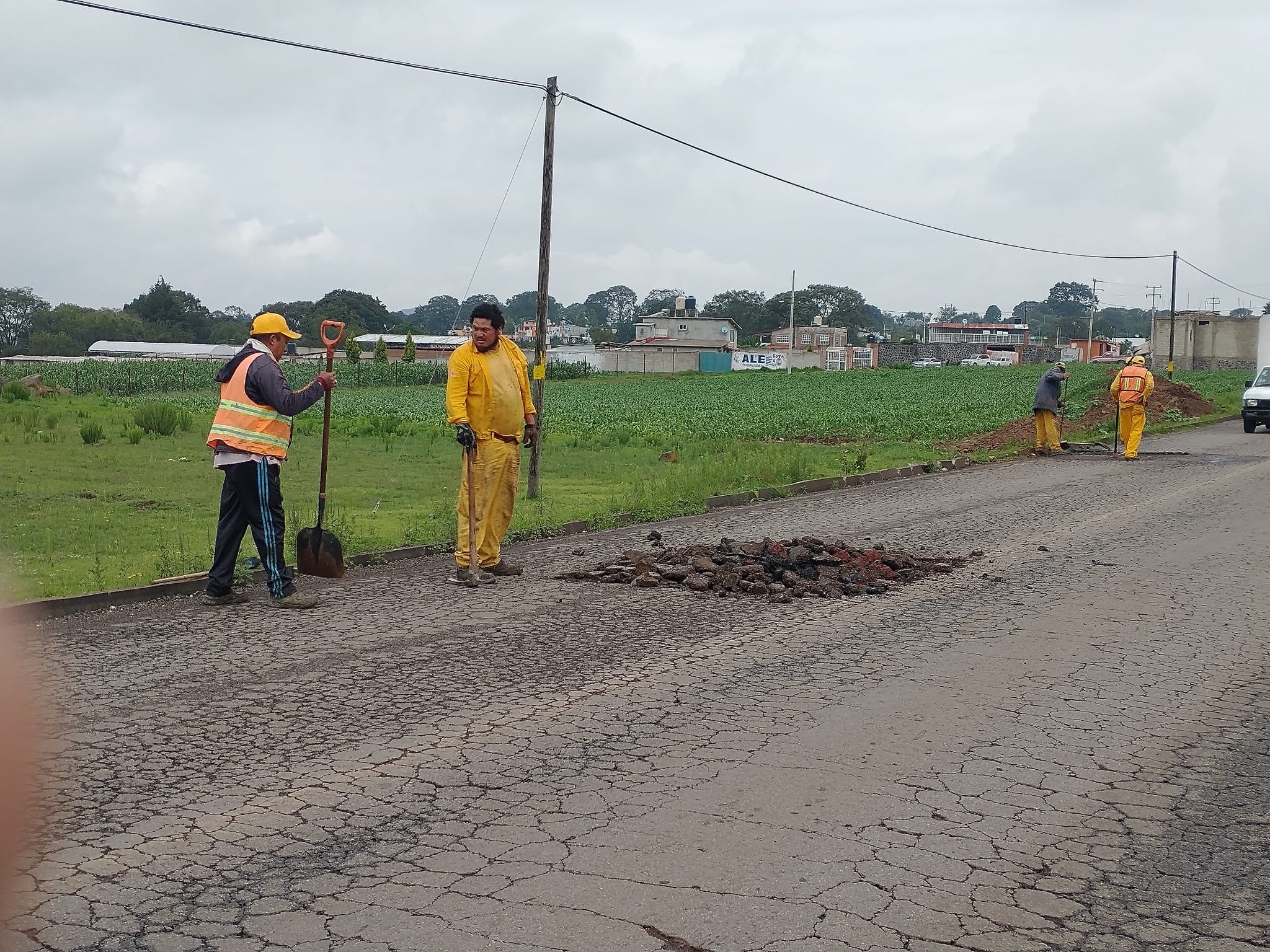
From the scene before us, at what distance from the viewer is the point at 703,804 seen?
5.13m

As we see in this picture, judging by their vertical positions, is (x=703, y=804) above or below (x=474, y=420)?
below

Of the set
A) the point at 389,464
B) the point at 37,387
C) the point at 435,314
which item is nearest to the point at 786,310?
the point at 435,314

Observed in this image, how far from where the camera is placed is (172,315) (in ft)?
412

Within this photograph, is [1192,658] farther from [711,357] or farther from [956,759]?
[711,357]

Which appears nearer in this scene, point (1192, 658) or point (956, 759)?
point (956, 759)

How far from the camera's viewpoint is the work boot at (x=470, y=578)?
1043 cm

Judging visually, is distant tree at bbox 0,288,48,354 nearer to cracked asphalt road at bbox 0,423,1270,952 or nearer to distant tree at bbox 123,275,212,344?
distant tree at bbox 123,275,212,344

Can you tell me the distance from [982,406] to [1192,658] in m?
39.2

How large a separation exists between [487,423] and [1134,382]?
677 inches

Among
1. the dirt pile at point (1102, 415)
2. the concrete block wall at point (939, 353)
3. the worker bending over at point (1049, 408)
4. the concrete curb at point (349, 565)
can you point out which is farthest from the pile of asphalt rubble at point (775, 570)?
the concrete block wall at point (939, 353)

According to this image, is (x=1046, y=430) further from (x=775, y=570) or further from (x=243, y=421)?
(x=243, y=421)

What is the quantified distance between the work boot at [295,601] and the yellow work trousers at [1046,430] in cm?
1976

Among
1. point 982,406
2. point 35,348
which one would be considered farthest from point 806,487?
point 35,348

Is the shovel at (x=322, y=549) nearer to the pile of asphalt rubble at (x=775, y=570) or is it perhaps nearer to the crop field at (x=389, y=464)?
the crop field at (x=389, y=464)
